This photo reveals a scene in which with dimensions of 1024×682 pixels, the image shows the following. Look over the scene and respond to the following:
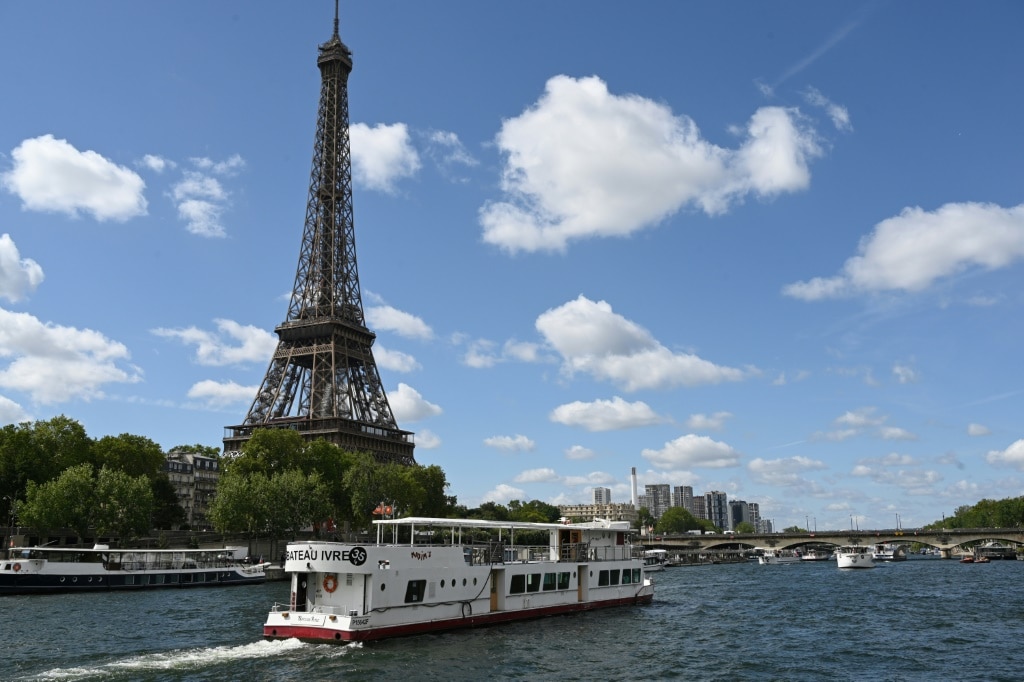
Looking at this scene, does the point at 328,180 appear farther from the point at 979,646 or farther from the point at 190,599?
the point at 979,646

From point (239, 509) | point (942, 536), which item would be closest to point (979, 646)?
point (239, 509)

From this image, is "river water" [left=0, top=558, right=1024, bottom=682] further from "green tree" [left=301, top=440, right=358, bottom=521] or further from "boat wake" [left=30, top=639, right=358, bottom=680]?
"green tree" [left=301, top=440, right=358, bottom=521]

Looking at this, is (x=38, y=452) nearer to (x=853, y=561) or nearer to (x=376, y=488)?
(x=376, y=488)

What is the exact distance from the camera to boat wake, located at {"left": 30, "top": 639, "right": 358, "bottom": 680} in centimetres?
2892

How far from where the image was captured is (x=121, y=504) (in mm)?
83812

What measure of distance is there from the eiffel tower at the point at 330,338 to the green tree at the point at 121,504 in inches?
1583

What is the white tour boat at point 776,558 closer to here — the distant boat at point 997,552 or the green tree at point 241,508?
the distant boat at point 997,552

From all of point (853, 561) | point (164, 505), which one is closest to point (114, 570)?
point (164, 505)

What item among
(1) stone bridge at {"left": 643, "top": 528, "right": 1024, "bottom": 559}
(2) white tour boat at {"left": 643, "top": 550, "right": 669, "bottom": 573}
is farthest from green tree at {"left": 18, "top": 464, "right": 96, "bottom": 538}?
(1) stone bridge at {"left": 643, "top": 528, "right": 1024, "bottom": 559}

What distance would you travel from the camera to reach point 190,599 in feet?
193

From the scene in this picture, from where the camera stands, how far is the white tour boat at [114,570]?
60.4m

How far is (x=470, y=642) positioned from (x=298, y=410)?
104979 millimetres

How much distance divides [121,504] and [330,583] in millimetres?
56669

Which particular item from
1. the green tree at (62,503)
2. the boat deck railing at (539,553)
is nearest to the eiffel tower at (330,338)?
the green tree at (62,503)
